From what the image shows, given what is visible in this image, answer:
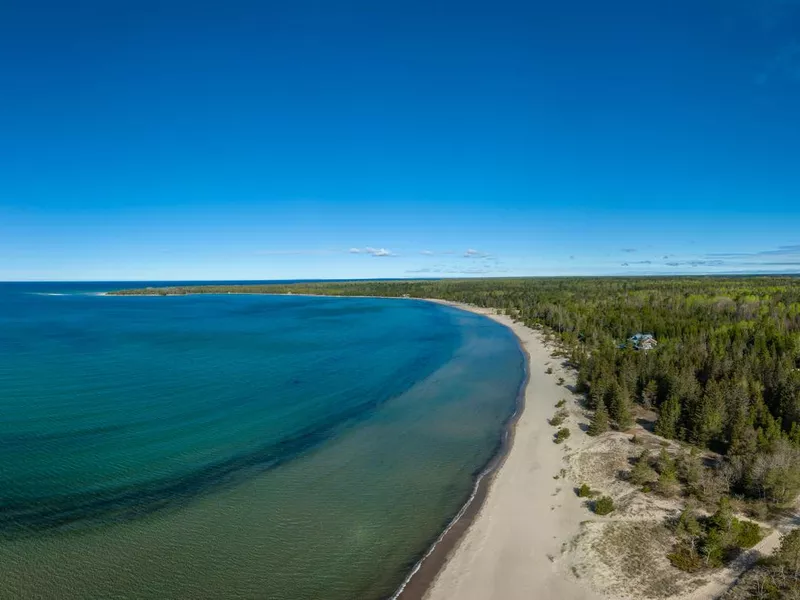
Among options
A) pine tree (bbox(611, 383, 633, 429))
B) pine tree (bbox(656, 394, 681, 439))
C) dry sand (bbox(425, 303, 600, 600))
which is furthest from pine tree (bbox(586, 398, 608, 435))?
pine tree (bbox(656, 394, 681, 439))

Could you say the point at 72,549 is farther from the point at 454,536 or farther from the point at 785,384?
the point at 785,384

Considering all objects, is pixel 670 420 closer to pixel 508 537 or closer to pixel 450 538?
pixel 508 537

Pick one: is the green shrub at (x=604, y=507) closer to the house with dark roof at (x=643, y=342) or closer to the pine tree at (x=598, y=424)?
the pine tree at (x=598, y=424)

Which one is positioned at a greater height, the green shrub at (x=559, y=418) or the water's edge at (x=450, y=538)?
the green shrub at (x=559, y=418)

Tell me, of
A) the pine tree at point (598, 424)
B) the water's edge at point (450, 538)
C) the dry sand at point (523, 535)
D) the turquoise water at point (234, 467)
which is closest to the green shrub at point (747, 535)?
the dry sand at point (523, 535)

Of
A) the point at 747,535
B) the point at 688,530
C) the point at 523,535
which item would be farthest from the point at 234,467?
the point at 747,535

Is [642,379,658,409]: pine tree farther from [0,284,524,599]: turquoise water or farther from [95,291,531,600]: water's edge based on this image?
[95,291,531,600]: water's edge

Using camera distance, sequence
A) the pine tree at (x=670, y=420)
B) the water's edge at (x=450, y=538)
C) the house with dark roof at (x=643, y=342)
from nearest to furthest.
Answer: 1. the water's edge at (x=450, y=538)
2. the pine tree at (x=670, y=420)
3. the house with dark roof at (x=643, y=342)
